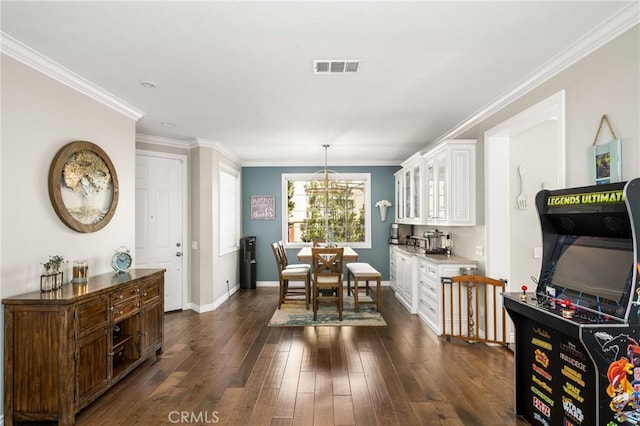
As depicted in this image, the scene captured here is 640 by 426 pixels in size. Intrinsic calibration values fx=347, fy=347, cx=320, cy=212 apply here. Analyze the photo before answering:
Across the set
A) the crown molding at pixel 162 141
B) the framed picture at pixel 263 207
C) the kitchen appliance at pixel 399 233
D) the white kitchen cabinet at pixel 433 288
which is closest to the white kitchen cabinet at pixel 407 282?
the white kitchen cabinet at pixel 433 288

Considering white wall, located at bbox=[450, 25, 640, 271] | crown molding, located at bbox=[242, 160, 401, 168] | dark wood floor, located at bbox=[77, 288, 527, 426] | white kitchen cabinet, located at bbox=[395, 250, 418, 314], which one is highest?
crown molding, located at bbox=[242, 160, 401, 168]

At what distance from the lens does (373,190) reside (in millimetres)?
7305

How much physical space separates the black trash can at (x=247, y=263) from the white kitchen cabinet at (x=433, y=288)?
11.2ft

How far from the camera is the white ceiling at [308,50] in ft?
6.72

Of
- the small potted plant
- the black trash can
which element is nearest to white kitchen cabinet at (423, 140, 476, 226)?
the black trash can

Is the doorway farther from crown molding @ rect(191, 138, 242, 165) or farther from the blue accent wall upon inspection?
crown molding @ rect(191, 138, 242, 165)

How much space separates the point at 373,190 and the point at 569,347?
5.39m

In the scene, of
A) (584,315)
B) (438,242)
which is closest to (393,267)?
(438,242)

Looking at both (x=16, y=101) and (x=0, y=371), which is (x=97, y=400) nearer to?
(x=0, y=371)

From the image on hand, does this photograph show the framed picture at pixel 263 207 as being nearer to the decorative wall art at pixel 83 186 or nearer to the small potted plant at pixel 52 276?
the decorative wall art at pixel 83 186

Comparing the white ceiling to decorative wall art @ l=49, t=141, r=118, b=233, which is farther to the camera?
decorative wall art @ l=49, t=141, r=118, b=233

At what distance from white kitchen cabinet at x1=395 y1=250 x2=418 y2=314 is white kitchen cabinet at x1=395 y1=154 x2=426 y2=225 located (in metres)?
0.61

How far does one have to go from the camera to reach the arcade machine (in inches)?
69.0

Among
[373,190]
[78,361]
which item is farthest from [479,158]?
[78,361]
